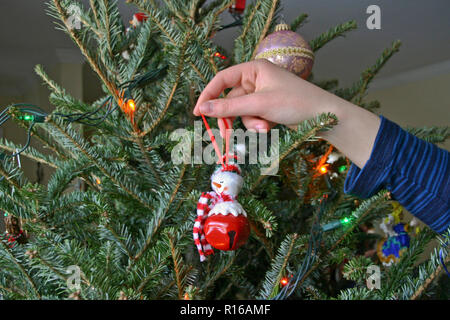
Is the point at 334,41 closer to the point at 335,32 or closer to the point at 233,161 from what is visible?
the point at 335,32

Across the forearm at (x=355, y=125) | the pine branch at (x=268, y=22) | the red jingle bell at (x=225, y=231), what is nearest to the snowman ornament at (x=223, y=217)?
the red jingle bell at (x=225, y=231)

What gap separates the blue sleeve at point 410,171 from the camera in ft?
1.25

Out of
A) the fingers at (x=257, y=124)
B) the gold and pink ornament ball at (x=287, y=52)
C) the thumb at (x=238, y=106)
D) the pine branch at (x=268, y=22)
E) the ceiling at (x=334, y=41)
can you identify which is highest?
the pine branch at (x=268, y=22)

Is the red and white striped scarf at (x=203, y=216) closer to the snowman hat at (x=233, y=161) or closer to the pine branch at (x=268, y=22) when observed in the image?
the snowman hat at (x=233, y=161)

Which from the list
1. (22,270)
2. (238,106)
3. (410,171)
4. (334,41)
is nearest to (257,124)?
(238,106)

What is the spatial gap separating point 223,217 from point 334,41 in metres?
2.66

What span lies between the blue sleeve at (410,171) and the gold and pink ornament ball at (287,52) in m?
0.23

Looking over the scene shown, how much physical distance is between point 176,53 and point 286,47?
205 mm

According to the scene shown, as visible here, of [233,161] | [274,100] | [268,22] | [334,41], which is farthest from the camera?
[334,41]

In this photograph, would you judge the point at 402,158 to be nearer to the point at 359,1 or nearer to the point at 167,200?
the point at 167,200

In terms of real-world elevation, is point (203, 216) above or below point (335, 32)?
below

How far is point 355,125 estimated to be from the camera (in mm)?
381

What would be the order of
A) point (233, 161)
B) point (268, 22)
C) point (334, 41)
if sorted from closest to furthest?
point (233, 161)
point (268, 22)
point (334, 41)

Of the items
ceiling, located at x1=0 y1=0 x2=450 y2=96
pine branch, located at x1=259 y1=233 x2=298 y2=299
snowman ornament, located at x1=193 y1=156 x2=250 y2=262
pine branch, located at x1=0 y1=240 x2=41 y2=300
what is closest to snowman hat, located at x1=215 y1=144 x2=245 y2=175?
snowman ornament, located at x1=193 y1=156 x2=250 y2=262
